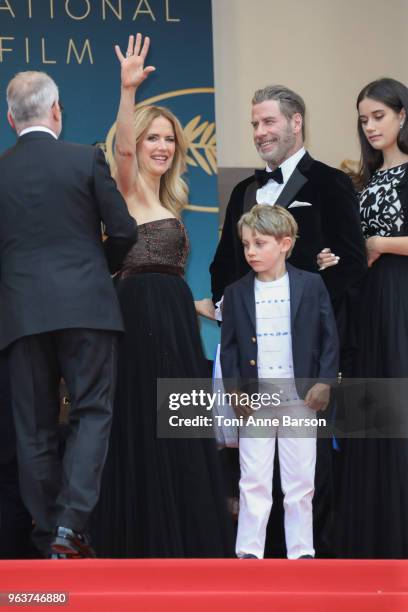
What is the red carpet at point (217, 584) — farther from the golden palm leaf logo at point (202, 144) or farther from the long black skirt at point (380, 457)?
the golden palm leaf logo at point (202, 144)

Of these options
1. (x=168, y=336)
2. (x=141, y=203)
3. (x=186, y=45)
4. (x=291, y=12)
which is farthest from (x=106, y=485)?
(x=291, y=12)

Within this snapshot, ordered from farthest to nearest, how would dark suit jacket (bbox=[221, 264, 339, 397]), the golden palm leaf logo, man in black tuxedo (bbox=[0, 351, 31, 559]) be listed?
the golden palm leaf logo
dark suit jacket (bbox=[221, 264, 339, 397])
man in black tuxedo (bbox=[0, 351, 31, 559])

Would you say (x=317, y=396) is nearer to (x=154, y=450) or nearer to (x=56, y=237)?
(x=154, y=450)

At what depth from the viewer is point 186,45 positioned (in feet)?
18.9

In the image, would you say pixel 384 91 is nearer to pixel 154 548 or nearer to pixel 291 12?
pixel 291 12

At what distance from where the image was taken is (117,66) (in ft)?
18.7

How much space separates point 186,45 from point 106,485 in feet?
7.94

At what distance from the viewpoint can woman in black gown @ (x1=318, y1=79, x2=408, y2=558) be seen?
4629 mm

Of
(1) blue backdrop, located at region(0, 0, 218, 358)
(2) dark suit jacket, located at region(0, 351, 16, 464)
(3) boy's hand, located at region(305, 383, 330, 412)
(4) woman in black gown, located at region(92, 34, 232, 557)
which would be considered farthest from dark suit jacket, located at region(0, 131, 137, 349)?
(1) blue backdrop, located at region(0, 0, 218, 358)

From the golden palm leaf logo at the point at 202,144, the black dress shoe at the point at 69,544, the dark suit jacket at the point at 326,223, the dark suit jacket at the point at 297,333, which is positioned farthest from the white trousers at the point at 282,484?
the golden palm leaf logo at the point at 202,144

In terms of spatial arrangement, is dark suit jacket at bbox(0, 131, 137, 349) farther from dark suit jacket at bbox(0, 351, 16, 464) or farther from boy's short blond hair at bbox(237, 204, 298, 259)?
boy's short blond hair at bbox(237, 204, 298, 259)

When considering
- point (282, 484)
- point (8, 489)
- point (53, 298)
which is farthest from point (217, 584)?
point (53, 298)

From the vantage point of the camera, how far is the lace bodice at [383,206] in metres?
4.70

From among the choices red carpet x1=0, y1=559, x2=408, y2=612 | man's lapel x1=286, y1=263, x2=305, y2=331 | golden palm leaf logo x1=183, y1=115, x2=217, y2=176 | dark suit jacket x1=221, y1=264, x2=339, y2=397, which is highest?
golden palm leaf logo x1=183, y1=115, x2=217, y2=176
